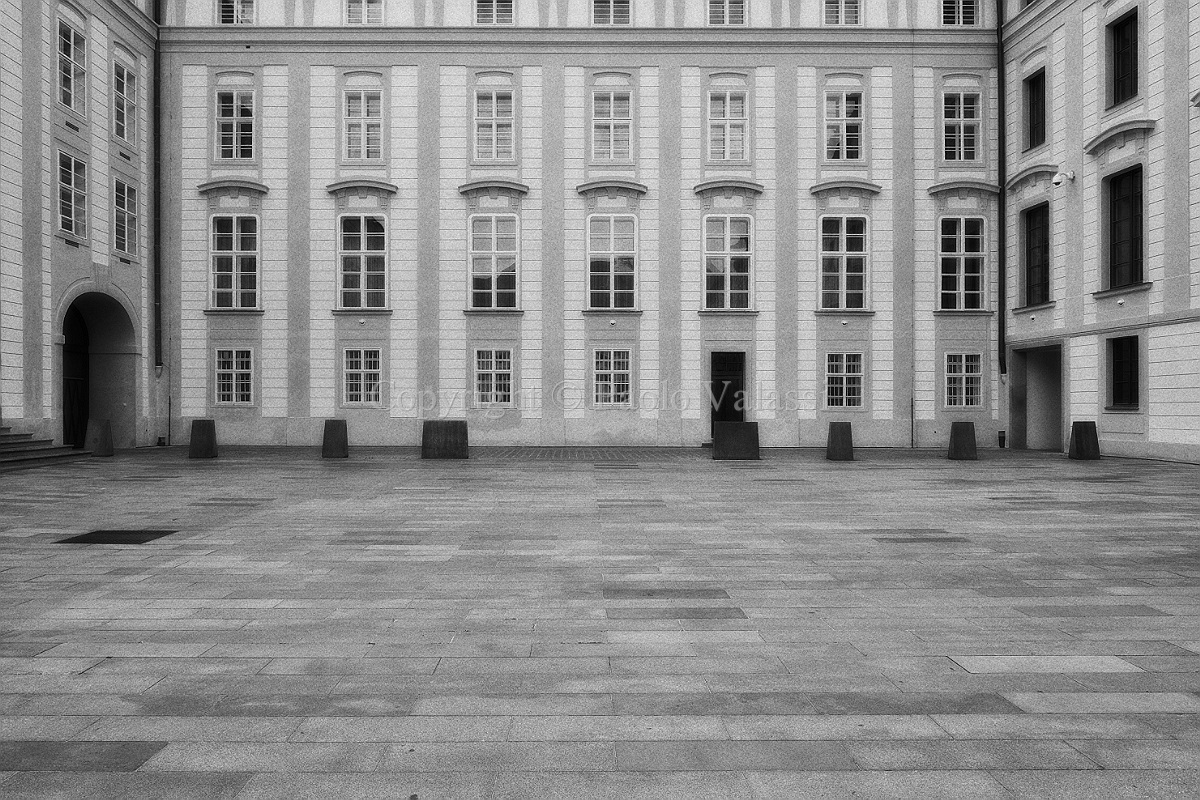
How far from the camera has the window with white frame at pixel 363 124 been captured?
26.6 metres

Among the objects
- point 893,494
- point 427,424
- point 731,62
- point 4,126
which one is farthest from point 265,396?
point 893,494

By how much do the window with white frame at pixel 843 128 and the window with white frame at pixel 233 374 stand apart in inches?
816

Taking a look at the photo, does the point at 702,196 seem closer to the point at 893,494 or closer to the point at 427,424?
the point at 427,424

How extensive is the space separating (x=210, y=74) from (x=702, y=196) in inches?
668

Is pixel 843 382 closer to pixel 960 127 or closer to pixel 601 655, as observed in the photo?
pixel 960 127

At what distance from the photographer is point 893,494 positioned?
13516 millimetres

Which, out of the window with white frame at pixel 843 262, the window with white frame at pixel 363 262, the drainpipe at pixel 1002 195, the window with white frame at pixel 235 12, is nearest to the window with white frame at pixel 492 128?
the window with white frame at pixel 363 262

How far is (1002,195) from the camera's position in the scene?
26578mm

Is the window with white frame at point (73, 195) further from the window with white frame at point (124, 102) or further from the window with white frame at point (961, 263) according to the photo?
the window with white frame at point (961, 263)

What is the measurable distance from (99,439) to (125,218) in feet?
24.2

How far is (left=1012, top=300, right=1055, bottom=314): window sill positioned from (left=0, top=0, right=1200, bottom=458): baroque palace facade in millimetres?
568

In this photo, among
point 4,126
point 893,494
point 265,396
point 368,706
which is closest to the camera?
point 368,706

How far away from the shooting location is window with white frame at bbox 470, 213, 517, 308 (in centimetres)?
2645

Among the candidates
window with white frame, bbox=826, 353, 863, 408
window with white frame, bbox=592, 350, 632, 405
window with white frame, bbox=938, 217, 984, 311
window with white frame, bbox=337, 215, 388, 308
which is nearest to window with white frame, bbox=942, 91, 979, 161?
window with white frame, bbox=938, 217, 984, 311
